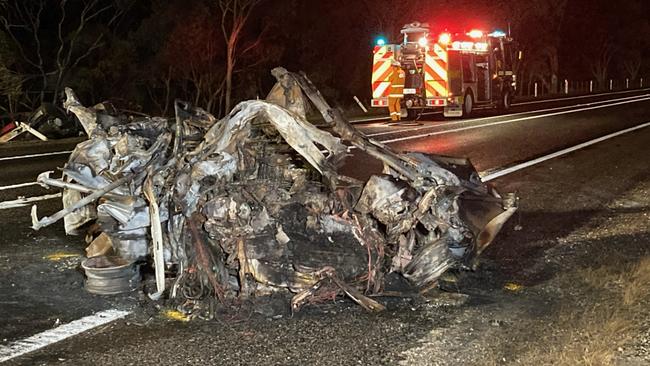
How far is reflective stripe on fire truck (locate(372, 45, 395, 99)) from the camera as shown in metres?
21.6

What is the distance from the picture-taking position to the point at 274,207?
5246mm

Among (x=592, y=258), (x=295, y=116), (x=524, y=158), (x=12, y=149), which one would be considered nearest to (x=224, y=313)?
(x=295, y=116)

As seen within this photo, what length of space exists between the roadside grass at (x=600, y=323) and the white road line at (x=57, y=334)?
267cm

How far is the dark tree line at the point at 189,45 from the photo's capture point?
2430 centimetres

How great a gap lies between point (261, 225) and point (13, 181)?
693 centimetres

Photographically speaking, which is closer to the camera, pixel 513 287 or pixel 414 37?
pixel 513 287

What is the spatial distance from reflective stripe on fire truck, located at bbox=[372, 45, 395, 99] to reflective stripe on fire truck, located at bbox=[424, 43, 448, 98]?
46.7 inches

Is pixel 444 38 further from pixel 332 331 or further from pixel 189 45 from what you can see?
pixel 332 331

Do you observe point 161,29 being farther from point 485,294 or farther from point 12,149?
point 485,294

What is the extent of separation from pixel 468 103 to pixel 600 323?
18489 mm

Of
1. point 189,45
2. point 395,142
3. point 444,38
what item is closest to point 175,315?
point 395,142

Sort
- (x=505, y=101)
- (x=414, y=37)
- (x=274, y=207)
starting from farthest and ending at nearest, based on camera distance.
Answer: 1. (x=505, y=101)
2. (x=414, y=37)
3. (x=274, y=207)

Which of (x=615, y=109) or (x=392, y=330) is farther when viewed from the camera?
(x=615, y=109)

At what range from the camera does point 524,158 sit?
493 inches
